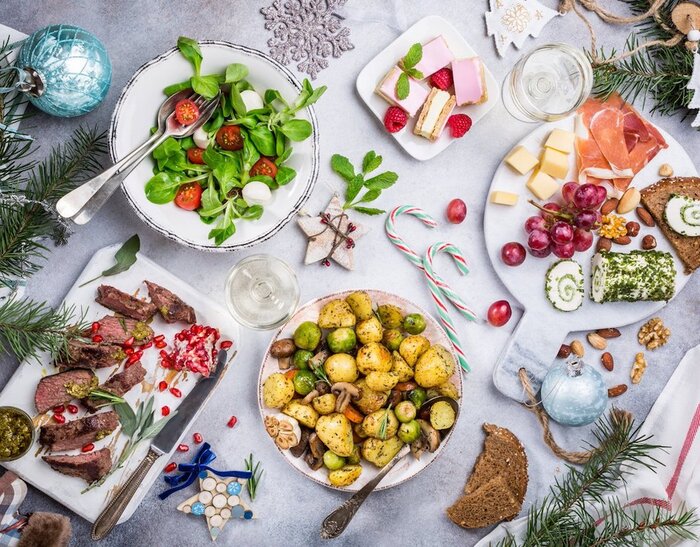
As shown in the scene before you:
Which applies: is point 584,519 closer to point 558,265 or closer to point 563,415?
point 563,415

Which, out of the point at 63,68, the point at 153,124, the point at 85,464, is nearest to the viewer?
the point at 63,68

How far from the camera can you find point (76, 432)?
2246 mm

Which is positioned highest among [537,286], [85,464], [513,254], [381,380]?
[513,254]

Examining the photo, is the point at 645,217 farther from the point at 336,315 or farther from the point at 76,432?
the point at 76,432

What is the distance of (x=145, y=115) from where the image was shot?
6.88ft

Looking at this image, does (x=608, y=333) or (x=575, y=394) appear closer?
(x=575, y=394)

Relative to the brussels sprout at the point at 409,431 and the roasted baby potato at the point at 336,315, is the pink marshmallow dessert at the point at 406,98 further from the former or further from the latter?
the brussels sprout at the point at 409,431

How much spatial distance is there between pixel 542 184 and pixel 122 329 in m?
1.52

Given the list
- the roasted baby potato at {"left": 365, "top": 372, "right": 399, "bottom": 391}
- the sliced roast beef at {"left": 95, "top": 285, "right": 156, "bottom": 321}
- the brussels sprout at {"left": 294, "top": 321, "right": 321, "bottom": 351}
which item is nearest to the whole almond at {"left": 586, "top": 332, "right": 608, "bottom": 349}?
the roasted baby potato at {"left": 365, "top": 372, "right": 399, "bottom": 391}

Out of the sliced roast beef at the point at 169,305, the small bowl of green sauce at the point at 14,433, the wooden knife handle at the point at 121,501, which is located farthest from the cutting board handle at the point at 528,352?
the small bowl of green sauce at the point at 14,433

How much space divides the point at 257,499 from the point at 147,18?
1733mm

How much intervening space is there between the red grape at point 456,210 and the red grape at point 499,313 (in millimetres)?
328

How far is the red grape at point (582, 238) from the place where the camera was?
2.38 metres

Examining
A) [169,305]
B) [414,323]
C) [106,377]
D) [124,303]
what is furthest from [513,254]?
[106,377]
